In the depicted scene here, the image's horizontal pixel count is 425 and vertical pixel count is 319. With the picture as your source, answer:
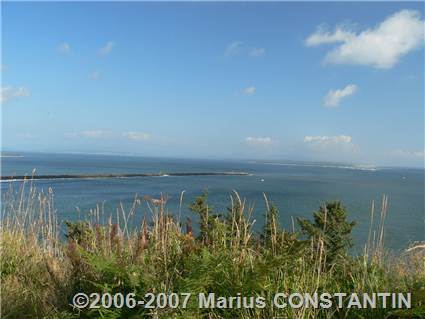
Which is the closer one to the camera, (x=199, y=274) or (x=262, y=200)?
(x=199, y=274)

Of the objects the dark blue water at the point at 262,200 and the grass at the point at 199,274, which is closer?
the grass at the point at 199,274

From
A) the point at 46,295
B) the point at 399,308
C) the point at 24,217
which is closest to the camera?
the point at 399,308

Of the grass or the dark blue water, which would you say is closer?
the grass

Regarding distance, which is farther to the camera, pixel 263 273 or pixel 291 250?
pixel 291 250

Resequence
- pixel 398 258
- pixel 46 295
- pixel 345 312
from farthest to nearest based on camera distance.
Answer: pixel 398 258
pixel 46 295
pixel 345 312

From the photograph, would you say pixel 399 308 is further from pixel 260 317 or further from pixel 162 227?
pixel 162 227

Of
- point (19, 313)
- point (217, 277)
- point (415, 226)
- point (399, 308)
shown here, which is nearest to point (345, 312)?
point (399, 308)

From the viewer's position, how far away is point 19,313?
4160 mm

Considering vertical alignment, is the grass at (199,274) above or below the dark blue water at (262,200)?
above

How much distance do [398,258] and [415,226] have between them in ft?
125

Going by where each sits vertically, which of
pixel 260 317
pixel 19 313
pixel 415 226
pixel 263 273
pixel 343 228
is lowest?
pixel 415 226

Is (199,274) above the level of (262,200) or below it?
above

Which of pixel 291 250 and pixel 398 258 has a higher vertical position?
pixel 291 250

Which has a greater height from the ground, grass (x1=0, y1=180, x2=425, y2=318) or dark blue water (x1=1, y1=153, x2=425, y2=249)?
grass (x1=0, y1=180, x2=425, y2=318)
